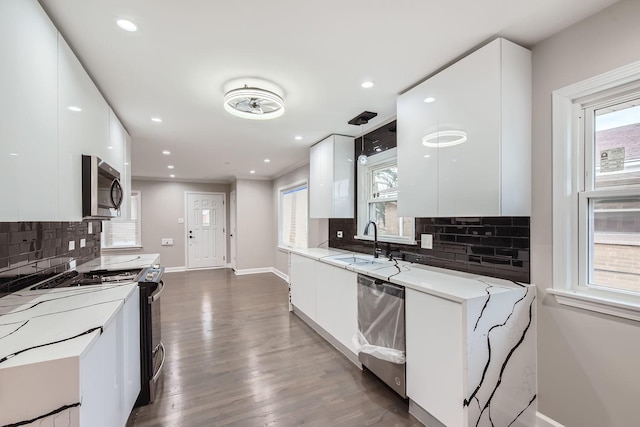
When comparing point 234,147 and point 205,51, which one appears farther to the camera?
point 234,147

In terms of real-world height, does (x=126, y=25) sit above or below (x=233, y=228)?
above

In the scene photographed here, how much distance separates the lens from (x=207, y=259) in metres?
7.41

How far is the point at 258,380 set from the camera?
235 cm

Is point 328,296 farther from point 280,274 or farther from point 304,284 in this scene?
point 280,274

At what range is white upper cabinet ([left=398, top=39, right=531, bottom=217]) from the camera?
5.49ft

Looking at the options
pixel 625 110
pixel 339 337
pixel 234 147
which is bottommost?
pixel 339 337

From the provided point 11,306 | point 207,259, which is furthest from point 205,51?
point 207,259

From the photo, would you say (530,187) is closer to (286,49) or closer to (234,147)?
(286,49)

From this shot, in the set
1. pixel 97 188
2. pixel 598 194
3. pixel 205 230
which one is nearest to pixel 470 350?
pixel 598 194

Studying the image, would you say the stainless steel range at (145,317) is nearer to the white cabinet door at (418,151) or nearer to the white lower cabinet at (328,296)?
the white lower cabinet at (328,296)

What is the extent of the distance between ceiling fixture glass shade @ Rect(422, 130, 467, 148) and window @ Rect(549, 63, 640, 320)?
0.50 m

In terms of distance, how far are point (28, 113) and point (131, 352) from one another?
58.3 inches

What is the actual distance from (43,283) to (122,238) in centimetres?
552

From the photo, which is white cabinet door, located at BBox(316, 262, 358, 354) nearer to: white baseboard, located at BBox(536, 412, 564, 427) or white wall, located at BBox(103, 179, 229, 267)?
white baseboard, located at BBox(536, 412, 564, 427)
